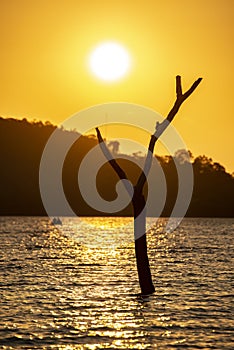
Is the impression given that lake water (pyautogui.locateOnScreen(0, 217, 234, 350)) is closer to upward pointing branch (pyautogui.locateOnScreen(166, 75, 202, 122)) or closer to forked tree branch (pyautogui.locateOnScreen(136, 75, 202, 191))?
forked tree branch (pyautogui.locateOnScreen(136, 75, 202, 191))

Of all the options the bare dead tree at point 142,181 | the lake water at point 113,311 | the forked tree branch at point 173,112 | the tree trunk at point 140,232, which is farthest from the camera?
the forked tree branch at point 173,112

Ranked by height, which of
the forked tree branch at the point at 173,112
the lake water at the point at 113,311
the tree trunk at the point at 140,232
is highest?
the forked tree branch at the point at 173,112

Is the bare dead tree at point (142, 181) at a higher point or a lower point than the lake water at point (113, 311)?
higher

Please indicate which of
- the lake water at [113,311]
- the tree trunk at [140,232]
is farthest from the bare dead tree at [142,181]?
the lake water at [113,311]

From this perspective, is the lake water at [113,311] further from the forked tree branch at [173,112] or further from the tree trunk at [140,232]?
the forked tree branch at [173,112]

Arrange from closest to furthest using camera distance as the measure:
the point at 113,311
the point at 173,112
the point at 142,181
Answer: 1. the point at 142,181
2. the point at 113,311
3. the point at 173,112

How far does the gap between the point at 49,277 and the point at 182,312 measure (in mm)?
23801

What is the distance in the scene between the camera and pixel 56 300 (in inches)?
1758

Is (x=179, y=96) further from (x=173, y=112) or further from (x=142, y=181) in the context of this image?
(x=142, y=181)

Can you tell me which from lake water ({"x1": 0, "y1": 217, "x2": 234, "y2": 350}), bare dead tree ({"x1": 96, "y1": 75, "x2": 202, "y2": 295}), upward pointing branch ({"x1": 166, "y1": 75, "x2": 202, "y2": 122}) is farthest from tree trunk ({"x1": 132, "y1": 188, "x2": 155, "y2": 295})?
upward pointing branch ({"x1": 166, "y1": 75, "x2": 202, "y2": 122})

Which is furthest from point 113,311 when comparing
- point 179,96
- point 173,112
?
point 179,96

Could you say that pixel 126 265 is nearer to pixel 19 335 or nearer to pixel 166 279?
pixel 166 279

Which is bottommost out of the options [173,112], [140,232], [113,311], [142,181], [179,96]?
[113,311]

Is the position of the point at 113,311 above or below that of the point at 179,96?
below
